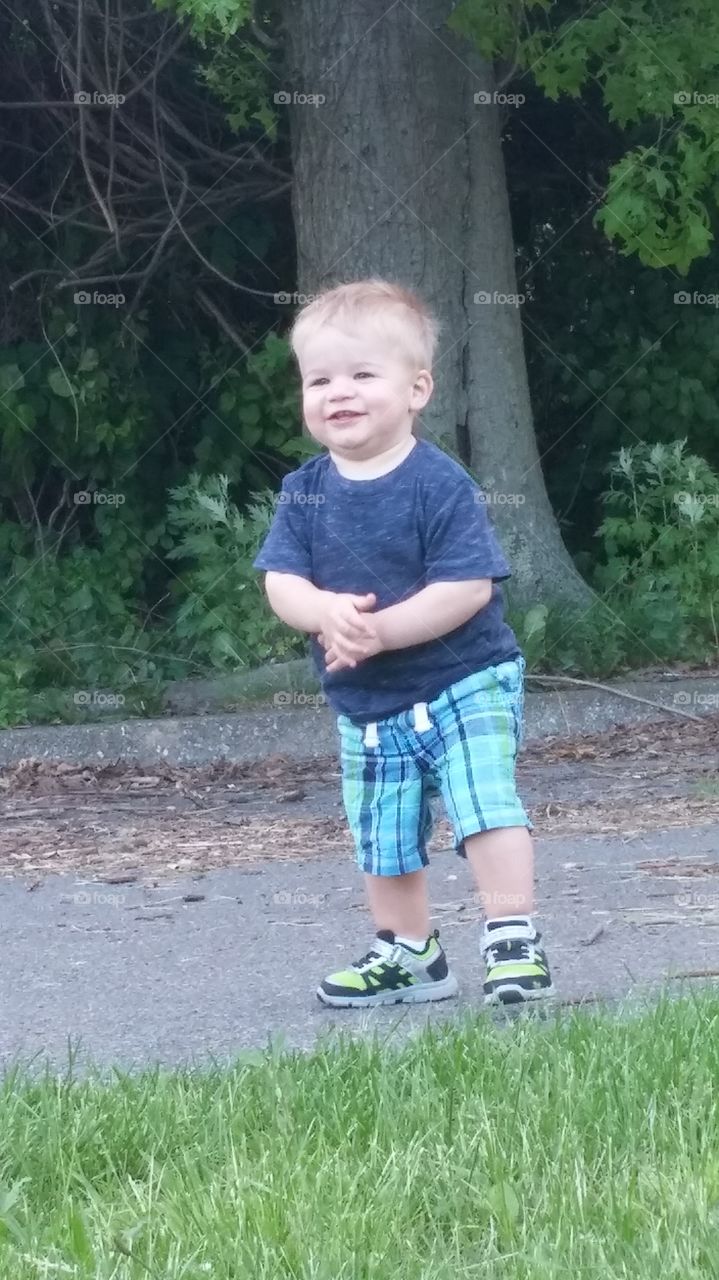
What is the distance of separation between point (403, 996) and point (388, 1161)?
108 cm

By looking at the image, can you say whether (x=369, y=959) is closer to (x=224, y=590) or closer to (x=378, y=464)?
(x=378, y=464)

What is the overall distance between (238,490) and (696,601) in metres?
2.39

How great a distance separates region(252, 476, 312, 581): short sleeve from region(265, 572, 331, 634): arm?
0.06 feet

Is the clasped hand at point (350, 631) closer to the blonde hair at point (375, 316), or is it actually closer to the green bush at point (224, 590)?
the blonde hair at point (375, 316)

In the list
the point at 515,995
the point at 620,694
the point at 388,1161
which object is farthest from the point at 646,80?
A: the point at 388,1161

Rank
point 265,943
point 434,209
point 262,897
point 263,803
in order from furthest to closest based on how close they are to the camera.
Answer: point 434,209, point 263,803, point 262,897, point 265,943

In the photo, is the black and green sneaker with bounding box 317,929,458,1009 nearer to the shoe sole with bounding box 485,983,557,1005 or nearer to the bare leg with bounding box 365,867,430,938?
the bare leg with bounding box 365,867,430,938

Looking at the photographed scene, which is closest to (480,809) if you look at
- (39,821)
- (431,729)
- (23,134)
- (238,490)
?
(431,729)

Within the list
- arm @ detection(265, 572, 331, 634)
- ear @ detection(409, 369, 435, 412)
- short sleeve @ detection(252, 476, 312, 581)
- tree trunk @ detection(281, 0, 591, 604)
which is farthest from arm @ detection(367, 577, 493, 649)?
tree trunk @ detection(281, 0, 591, 604)

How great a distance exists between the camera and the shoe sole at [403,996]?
323cm

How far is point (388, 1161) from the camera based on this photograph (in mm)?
2195

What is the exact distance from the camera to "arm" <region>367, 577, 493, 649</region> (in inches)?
121

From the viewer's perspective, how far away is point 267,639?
7164 millimetres

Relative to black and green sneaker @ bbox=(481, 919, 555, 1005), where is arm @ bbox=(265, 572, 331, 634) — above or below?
above
